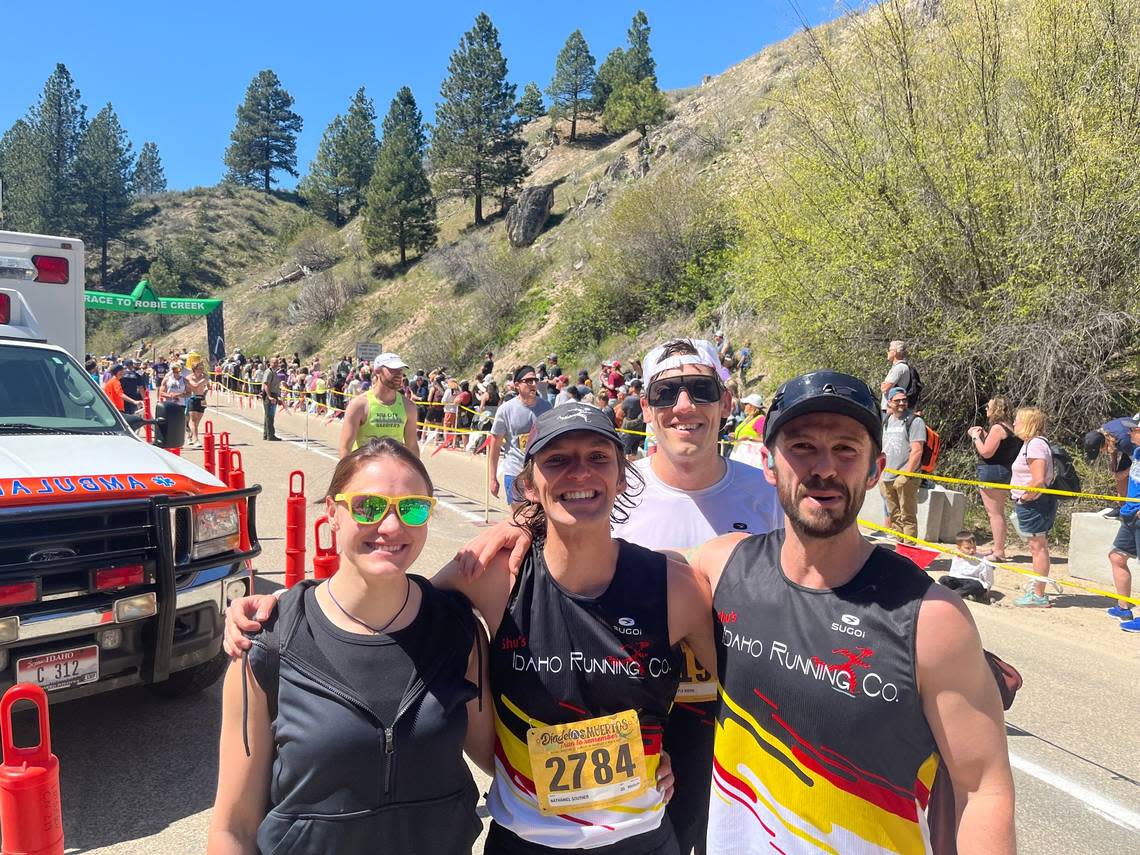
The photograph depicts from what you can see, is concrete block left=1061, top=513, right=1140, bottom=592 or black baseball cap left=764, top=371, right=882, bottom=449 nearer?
black baseball cap left=764, top=371, right=882, bottom=449

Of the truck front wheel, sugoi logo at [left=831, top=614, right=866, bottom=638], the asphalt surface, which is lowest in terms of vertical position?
the asphalt surface

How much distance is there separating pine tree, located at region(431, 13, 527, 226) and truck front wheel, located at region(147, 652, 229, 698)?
5826cm

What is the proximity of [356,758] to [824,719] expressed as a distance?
104 centimetres

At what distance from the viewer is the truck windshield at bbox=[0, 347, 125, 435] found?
483 cm

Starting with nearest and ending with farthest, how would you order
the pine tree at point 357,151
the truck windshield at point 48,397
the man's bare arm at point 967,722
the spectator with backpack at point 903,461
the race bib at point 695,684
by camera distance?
the man's bare arm at point 967,722
the race bib at point 695,684
the truck windshield at point 48,397
the spectator with backpack at point 903,461
the pine tree at point 357,151

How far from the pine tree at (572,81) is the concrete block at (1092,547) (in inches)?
2822

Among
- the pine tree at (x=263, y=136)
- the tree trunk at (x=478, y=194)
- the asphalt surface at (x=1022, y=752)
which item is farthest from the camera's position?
the pine tree at (x=263, y=136)

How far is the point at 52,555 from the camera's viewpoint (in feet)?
11.8

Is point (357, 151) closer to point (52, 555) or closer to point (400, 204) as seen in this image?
point (400, 204)

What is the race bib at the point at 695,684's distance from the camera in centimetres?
225

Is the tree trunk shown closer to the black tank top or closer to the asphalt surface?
the black tank top

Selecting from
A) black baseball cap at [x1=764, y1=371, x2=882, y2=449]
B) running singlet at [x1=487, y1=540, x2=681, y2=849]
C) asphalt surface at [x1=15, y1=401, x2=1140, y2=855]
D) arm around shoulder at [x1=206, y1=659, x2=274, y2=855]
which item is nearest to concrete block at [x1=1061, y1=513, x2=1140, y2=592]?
asphalt surface at [x1=15, y1=401, x2=1140, y2=855]

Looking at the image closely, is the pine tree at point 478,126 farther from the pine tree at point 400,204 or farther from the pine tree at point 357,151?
the pine tree at point 357,151

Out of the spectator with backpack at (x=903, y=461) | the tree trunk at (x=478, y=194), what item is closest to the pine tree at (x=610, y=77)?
the tree trunk at (x=478, y=194)
